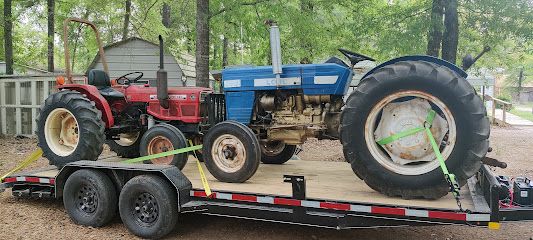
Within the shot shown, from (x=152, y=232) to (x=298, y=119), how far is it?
2.08 m

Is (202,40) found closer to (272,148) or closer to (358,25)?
(358,25)

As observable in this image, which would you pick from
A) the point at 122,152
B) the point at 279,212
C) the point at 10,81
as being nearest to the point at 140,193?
the point at 279,212

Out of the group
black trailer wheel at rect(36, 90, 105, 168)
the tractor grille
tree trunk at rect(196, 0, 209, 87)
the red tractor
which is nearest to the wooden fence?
tree trunk at rect(196, 0, 209, 87)

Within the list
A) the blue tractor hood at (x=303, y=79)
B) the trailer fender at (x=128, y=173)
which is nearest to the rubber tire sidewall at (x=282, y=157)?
the blue tractor hood at (x=303, y=79)

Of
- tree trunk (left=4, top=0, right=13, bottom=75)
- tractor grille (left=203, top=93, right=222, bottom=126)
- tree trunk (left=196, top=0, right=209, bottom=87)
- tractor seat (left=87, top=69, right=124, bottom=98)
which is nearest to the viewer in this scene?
tractor grille (left=203, top=93, right=222, bottom=126)

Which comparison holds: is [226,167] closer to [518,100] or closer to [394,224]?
[394,224]

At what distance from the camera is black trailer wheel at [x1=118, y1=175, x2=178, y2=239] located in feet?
15.7

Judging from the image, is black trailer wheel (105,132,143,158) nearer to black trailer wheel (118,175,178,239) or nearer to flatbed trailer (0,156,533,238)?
flatbed trailer (0,156,533,238)

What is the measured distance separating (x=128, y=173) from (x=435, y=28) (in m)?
6.29

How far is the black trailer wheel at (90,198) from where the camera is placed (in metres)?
5.19

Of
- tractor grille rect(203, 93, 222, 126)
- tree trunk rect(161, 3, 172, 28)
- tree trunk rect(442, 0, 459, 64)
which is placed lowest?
tractor grille rect(203, 93, 222, 126)

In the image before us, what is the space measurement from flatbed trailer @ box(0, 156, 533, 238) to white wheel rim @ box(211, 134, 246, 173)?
22 cm

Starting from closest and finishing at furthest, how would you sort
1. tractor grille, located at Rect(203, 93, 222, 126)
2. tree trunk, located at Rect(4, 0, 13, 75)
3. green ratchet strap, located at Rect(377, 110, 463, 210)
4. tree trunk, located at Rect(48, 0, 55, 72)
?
green ratchet strap, located at Rect(377, 110, 463, 210), tractor grille, located at Rect(203, 93, 222, 126), tree trunk, located at Rect(4, 0, 13, 75), tree trunk, located at Rect(48, 0, 55, 72)

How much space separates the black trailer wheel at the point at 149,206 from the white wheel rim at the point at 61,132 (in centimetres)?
159
